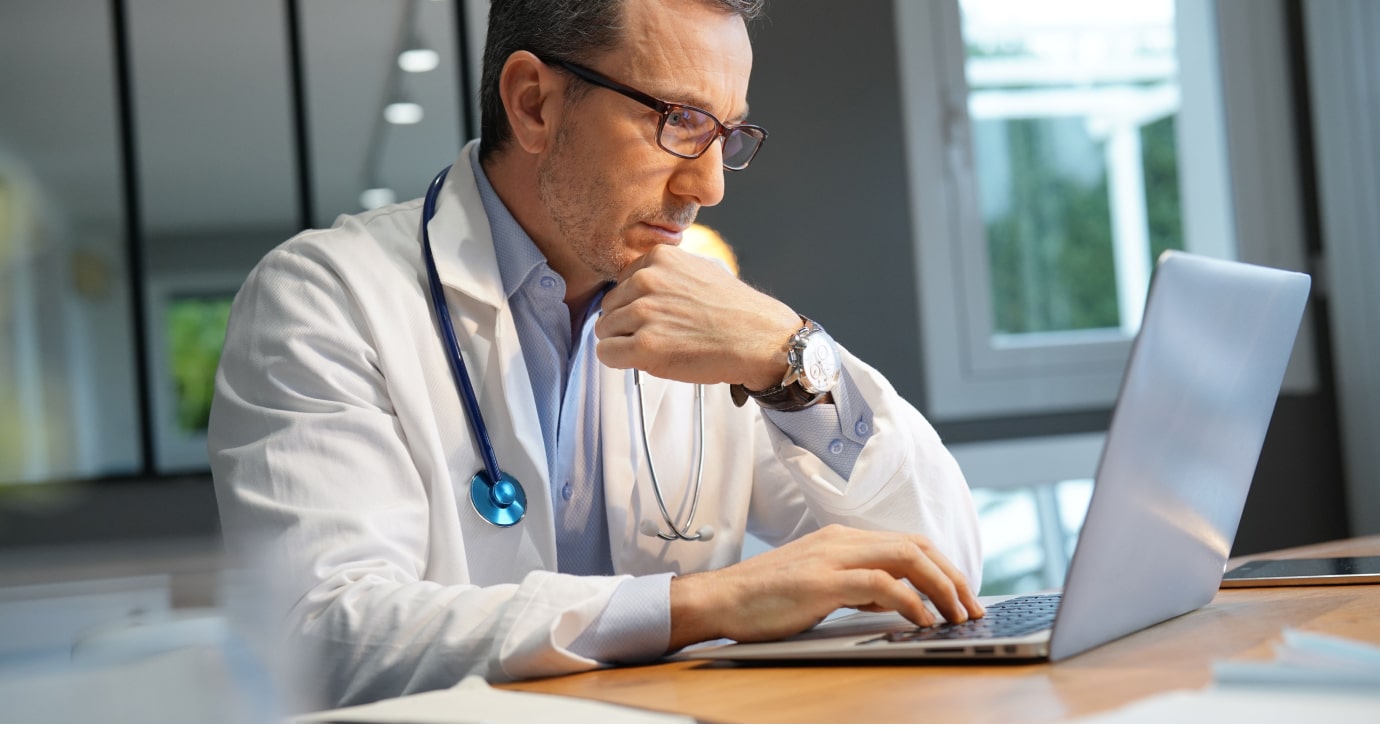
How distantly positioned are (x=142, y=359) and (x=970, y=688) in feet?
8.71

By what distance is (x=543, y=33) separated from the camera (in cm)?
149

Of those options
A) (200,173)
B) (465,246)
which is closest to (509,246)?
(465,246)

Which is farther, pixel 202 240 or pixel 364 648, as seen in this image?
pixel 202 240

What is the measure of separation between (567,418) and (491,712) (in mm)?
689

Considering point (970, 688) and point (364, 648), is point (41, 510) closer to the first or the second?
point (364, 648)

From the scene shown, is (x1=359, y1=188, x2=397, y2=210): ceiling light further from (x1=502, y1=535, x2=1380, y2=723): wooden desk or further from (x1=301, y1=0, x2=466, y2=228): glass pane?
(x1=502, y1=535, x2=1380, y2=723): wooden desk

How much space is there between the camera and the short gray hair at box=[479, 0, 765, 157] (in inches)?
56.6

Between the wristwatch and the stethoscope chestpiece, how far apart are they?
10.3 inches

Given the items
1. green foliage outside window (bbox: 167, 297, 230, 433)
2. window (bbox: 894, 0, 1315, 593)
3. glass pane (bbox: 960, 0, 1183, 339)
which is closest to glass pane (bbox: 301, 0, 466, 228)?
green foliage outside window (bbox: 167, 297, 230, 433)

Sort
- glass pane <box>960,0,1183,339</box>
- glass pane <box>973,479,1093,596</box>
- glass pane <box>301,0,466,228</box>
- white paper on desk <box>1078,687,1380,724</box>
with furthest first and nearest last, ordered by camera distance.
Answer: glass pane <box>960,0,1183,339</box>, glass pane <box>973,479,1093,596</box>, glass pane <box>301,0,466,228</box>, white paper on desk <box>1078,687,1380,724</box>

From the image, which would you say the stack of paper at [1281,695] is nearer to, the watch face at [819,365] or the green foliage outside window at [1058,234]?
the watch face at [819,365]

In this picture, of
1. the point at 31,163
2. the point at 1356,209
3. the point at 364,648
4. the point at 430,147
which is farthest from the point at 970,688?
the point at 1356,209

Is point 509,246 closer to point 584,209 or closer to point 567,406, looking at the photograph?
point 584,209

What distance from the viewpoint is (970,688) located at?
70cm
